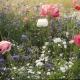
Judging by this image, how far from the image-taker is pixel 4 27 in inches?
166

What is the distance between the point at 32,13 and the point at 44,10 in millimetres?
1900

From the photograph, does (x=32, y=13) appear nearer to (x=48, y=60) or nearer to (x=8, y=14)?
(x=8, y=14)

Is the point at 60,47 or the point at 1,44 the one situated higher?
the point at 1,44

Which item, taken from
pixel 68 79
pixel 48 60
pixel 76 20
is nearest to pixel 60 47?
pixel 48 60

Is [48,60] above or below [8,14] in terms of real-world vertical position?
above

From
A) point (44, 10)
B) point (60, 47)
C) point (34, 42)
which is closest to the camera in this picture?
point (60, 47)

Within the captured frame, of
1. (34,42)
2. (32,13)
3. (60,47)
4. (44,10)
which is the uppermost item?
(44,10)

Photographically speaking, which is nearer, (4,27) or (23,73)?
(23,73)

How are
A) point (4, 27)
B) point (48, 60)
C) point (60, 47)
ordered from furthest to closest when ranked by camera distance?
1. point (4, 27)
2. point (60, 47)
3. point (48, 60)

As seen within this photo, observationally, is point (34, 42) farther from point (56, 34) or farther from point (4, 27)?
point (4, 27)

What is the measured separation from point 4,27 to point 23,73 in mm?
1732

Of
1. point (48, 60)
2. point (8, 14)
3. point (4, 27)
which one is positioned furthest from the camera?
point (8, 14)

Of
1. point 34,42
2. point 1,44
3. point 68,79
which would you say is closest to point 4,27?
point 34,42

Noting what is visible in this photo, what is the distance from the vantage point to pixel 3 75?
2828 mm
